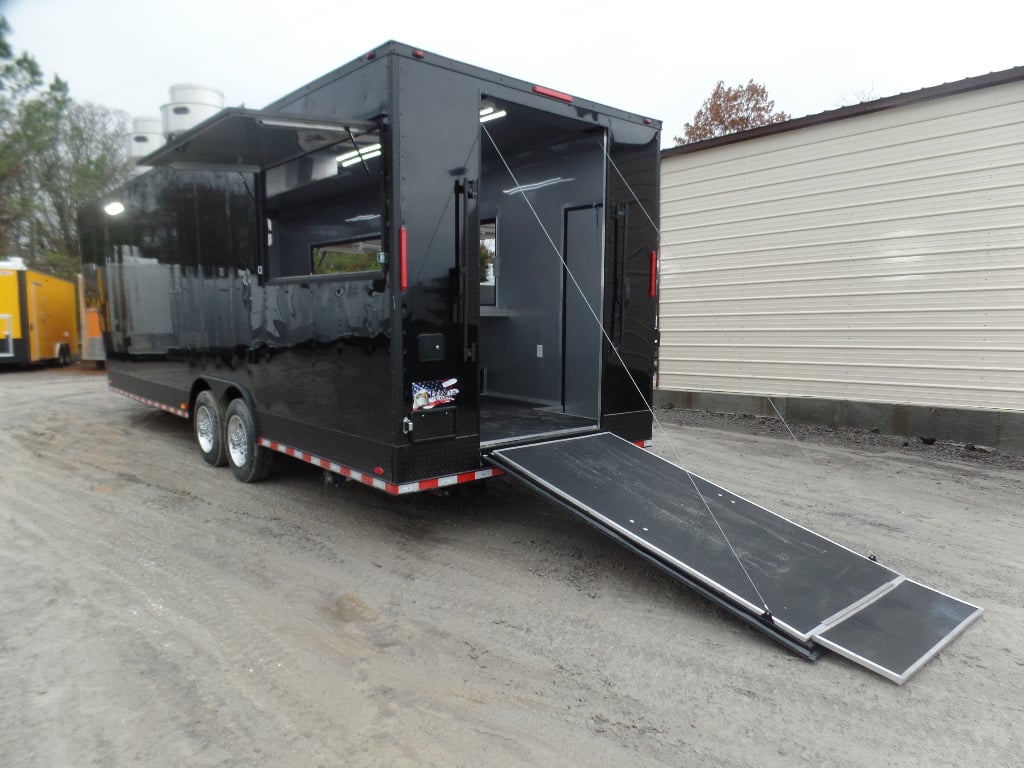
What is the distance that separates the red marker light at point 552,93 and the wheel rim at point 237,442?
3.66m

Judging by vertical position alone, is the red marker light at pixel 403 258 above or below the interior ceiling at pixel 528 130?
below

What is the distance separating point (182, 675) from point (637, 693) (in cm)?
198

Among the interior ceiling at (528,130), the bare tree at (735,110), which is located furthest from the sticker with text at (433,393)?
the bare tree at (735,110)

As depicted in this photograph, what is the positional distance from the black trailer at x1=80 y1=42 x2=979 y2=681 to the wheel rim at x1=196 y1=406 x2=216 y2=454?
55 millimetres

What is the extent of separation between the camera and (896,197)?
782cm

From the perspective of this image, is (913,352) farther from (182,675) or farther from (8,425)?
(8,425)

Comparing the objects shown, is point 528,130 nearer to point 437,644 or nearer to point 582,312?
point 582,312

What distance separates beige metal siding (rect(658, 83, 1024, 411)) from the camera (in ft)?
23.5

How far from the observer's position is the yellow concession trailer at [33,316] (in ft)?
52.9

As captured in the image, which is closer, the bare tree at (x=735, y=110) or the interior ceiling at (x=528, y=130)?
the interior ceiling at (x=528, y=130)

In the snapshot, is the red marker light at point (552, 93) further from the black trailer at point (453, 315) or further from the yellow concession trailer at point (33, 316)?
the yellow concession trailer at point (33, 316)

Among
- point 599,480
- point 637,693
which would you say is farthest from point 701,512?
point 637,693

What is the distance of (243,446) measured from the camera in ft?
19.7

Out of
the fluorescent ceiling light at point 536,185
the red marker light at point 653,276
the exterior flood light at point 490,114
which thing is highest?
the exterior flood light at point 490,114
